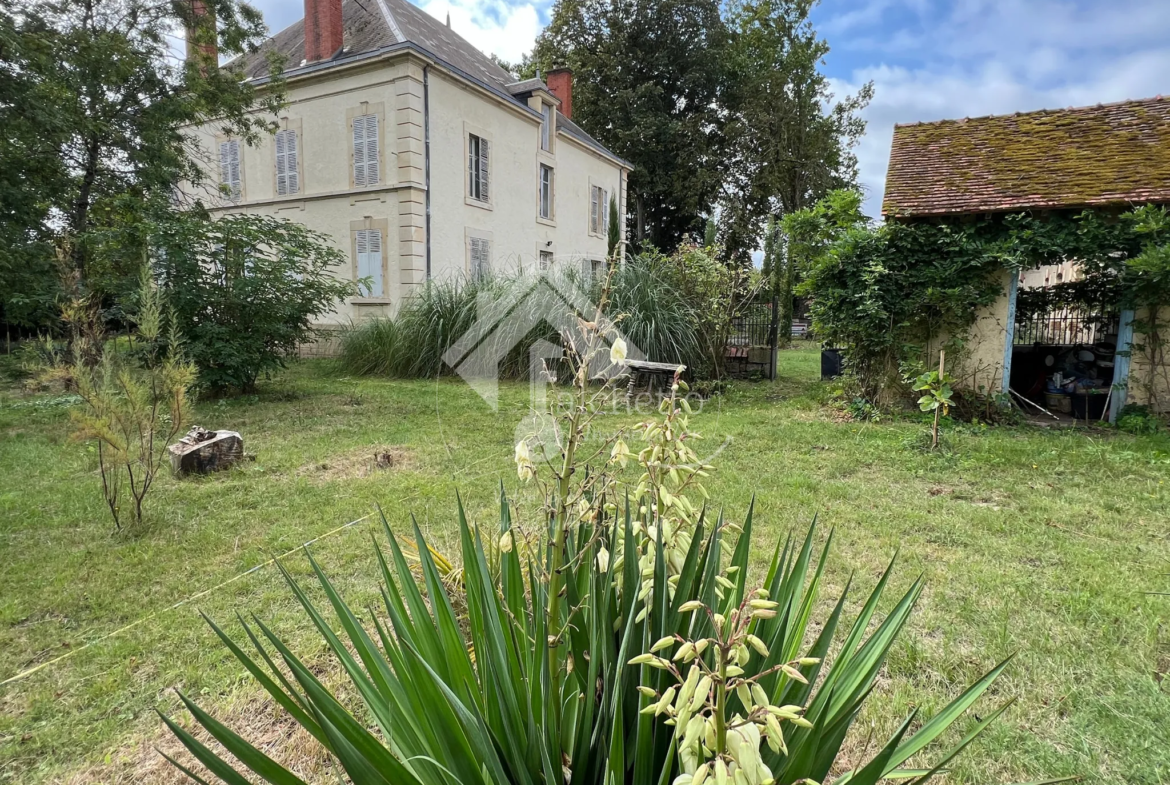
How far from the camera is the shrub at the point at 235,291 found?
7508mm

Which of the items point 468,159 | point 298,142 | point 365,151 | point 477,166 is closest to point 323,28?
point 298,142


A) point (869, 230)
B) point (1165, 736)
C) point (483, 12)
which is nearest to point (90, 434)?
point (1165, 736)

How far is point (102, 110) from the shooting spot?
387 inches

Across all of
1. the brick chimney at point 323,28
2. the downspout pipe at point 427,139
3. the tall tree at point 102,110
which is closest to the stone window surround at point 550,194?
the downspout pipe at point 427,139

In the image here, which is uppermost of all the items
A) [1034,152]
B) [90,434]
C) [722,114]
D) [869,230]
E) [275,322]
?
[722,114]

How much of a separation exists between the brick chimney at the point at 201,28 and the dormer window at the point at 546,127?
847cm

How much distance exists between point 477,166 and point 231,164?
644cm

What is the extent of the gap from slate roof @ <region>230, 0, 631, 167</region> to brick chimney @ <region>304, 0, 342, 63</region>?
9.8 inches

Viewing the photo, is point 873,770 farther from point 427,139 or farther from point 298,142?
point 298,142

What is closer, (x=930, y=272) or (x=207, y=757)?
(x=207, y=757)

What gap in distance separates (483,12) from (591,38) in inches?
851

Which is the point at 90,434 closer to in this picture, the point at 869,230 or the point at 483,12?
the point at 483,12

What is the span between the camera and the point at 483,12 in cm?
659

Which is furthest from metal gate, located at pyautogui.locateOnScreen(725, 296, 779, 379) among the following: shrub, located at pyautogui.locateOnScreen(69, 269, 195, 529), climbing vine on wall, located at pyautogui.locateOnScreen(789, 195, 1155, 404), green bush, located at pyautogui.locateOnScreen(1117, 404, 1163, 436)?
shrub, located at pyautogui.locateOnScreen(69, 269, 195, 529)
